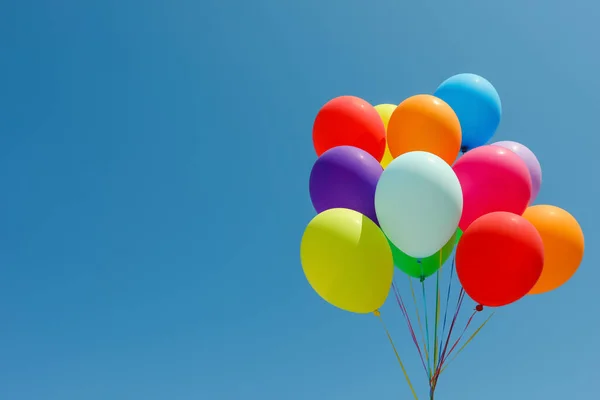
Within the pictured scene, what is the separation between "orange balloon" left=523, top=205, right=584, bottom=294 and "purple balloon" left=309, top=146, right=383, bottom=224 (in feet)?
6.87

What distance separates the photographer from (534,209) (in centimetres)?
714

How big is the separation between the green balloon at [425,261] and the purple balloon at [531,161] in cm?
132

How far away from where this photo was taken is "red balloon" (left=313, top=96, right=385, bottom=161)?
731cm

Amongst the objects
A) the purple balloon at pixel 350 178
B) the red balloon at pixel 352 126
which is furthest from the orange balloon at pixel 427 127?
the purple balloon at pixel 350 178

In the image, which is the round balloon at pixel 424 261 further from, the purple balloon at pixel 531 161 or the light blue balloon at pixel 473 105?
the light blue balloon at pixel 473 105

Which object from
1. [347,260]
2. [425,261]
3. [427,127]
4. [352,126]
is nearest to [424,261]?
[425,261]

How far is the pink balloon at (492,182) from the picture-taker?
21.1 feet

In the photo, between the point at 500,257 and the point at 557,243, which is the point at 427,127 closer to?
the point at 500,257

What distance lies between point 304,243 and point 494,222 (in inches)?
84.2

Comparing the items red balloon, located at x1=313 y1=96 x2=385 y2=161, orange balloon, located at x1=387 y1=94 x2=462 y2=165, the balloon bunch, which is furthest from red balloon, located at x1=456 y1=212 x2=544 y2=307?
red balloon, located at x1=313 y1=96 x2=385 y2=161

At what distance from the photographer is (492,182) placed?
6438 millimetres

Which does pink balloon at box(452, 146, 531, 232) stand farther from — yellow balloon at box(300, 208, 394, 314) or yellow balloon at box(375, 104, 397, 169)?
yellow balloon at box(375, 104, 397, 169)

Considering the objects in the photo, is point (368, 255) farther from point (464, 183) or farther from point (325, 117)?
point (325, 117)

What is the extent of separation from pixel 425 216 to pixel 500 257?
35.8 inches
